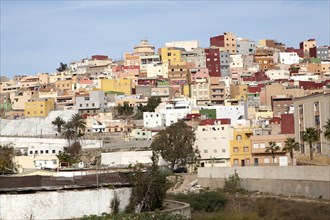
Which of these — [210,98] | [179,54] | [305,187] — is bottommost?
[305,187]

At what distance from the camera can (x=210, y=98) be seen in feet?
317

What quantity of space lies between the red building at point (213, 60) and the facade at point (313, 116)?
60.1m

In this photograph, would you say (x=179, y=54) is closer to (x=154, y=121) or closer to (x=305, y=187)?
(x=154, y=121)

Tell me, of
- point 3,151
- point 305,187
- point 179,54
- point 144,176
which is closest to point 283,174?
point 305,187

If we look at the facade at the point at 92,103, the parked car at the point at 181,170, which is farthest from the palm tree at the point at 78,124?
the parked car at the point at 181,170

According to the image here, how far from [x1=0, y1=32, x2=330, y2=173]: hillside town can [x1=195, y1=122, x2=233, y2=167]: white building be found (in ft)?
0.27

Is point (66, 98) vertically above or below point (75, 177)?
above

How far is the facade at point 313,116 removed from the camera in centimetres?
4822

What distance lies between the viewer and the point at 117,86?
4126 inches

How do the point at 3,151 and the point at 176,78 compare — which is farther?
the point at 176,78

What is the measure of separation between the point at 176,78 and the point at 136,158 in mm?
48759

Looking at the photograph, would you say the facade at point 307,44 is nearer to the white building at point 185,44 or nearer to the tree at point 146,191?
the white building at point 185,44

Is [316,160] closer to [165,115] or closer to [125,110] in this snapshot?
[165,115]

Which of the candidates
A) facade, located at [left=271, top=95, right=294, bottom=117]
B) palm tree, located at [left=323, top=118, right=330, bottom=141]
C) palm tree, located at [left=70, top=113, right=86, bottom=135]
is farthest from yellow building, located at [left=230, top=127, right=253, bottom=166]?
palm tree, located at [left=70, top=113, right=86, bottom=135]
